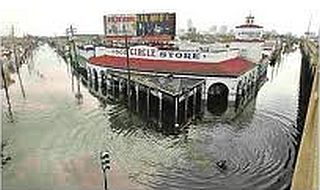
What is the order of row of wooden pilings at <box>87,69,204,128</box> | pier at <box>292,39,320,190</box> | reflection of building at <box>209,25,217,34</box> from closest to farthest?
1. pier at <box>292,39,320,190</box>
2. reflection of building at <box>209,25,217,34</box>
3. row of wooden pilings at <box>87,69,204,128</box>

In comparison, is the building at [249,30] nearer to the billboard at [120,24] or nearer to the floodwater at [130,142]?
the floodwater at [130,142]

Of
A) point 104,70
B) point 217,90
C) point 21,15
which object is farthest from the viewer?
point 104,70

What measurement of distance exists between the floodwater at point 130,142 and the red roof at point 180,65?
0.18m

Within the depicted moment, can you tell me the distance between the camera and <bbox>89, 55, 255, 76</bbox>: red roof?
2508 millimetres

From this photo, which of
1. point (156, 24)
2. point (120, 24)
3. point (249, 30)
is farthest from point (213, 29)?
point (120, 24)

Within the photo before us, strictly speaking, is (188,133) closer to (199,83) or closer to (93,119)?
(199,83)

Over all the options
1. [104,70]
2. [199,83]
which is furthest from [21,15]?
[199,83]

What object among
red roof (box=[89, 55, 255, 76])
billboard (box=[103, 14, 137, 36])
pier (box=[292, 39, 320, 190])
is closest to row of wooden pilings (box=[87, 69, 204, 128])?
red roof (box=[89, 55, 255, 76])

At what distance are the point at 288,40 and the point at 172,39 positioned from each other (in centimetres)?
62

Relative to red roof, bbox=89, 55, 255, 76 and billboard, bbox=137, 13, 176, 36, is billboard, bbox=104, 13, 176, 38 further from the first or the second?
red roof, bbox=89, 55, 255, 76

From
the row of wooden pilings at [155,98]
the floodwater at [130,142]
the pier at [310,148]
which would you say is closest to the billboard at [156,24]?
the row of wooden pilings at [155,98]

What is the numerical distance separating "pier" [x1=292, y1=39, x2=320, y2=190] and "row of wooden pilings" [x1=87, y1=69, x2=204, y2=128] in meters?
0.59

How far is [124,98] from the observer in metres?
2.57

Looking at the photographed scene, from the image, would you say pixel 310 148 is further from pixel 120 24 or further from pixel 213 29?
pixel 120 24
